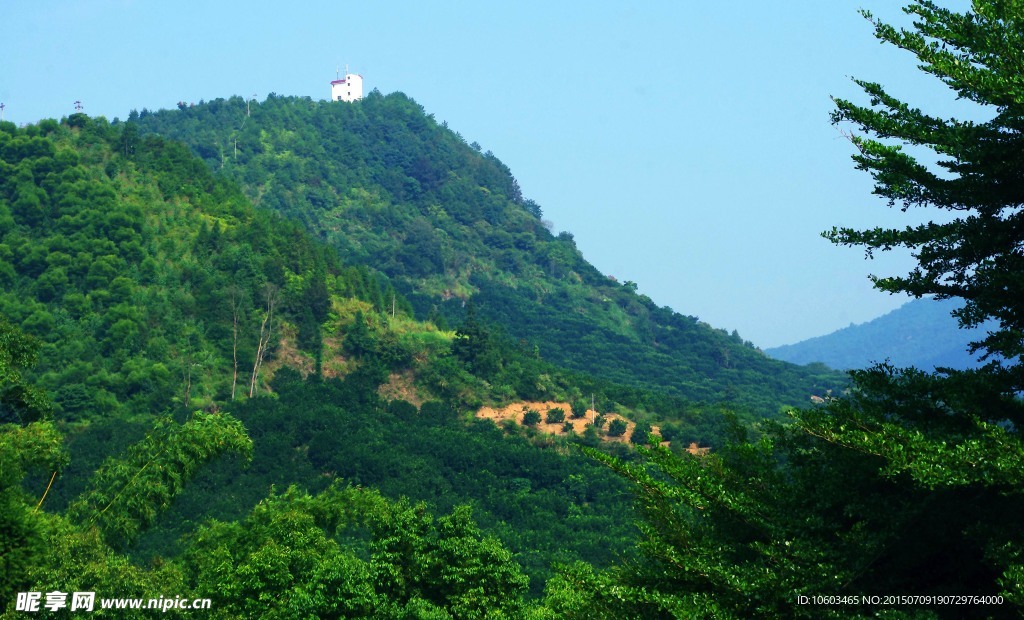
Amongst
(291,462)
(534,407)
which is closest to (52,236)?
(291,462)

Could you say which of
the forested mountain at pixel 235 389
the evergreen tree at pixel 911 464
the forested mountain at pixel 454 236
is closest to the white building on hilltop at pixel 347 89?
the forested mountain at pixel 454 236

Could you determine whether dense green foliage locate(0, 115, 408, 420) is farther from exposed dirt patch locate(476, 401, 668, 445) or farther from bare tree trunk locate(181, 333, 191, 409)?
exposed dirt patch locate(476, 401, 668, 445)

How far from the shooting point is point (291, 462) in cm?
3988

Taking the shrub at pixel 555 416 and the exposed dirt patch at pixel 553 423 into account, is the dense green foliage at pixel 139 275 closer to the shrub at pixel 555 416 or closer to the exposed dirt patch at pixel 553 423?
the exposed dirt patch at pixel 553 423

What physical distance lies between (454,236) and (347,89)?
34.5 metres

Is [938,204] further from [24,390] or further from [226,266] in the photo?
[226,266]

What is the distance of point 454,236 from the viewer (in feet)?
316

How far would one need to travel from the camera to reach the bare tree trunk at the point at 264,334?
1838 inches

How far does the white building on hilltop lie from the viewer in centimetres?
12231

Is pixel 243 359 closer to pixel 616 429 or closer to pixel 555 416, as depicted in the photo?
pixel 555 416

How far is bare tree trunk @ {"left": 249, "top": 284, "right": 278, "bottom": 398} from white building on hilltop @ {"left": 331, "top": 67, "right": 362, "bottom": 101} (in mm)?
75405

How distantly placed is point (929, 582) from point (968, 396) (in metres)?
1.72

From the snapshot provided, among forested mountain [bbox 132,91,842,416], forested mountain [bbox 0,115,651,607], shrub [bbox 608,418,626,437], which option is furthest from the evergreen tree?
forested mountain [bbox 132,91,842,416]

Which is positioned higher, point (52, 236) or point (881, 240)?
point (52, 236)
